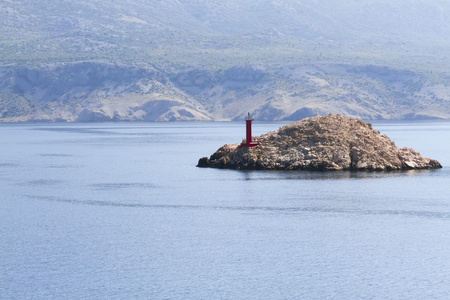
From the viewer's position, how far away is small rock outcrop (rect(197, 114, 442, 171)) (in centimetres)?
6034

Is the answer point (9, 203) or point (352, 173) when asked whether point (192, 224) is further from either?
point (352, 173)

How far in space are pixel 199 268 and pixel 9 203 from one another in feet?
64.9

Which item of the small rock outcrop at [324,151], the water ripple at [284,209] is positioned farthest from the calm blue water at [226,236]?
the small rock outcrop at [324,151]

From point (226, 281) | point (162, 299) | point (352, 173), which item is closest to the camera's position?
point (162, 299)

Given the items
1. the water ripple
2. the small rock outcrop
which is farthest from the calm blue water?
the small rock outcrop

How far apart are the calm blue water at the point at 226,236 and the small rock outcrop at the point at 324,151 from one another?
2.04 meters

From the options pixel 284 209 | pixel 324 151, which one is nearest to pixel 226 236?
pixel 284 209

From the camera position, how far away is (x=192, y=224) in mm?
38562

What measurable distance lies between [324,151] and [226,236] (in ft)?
86.0

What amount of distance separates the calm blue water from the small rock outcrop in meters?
2.04

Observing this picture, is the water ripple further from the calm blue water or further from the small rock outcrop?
the small rock outcrop

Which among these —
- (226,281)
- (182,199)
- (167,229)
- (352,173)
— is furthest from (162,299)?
(352,173)

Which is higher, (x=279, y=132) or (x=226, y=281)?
(x=279, y=132)

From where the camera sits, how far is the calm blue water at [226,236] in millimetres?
27500
